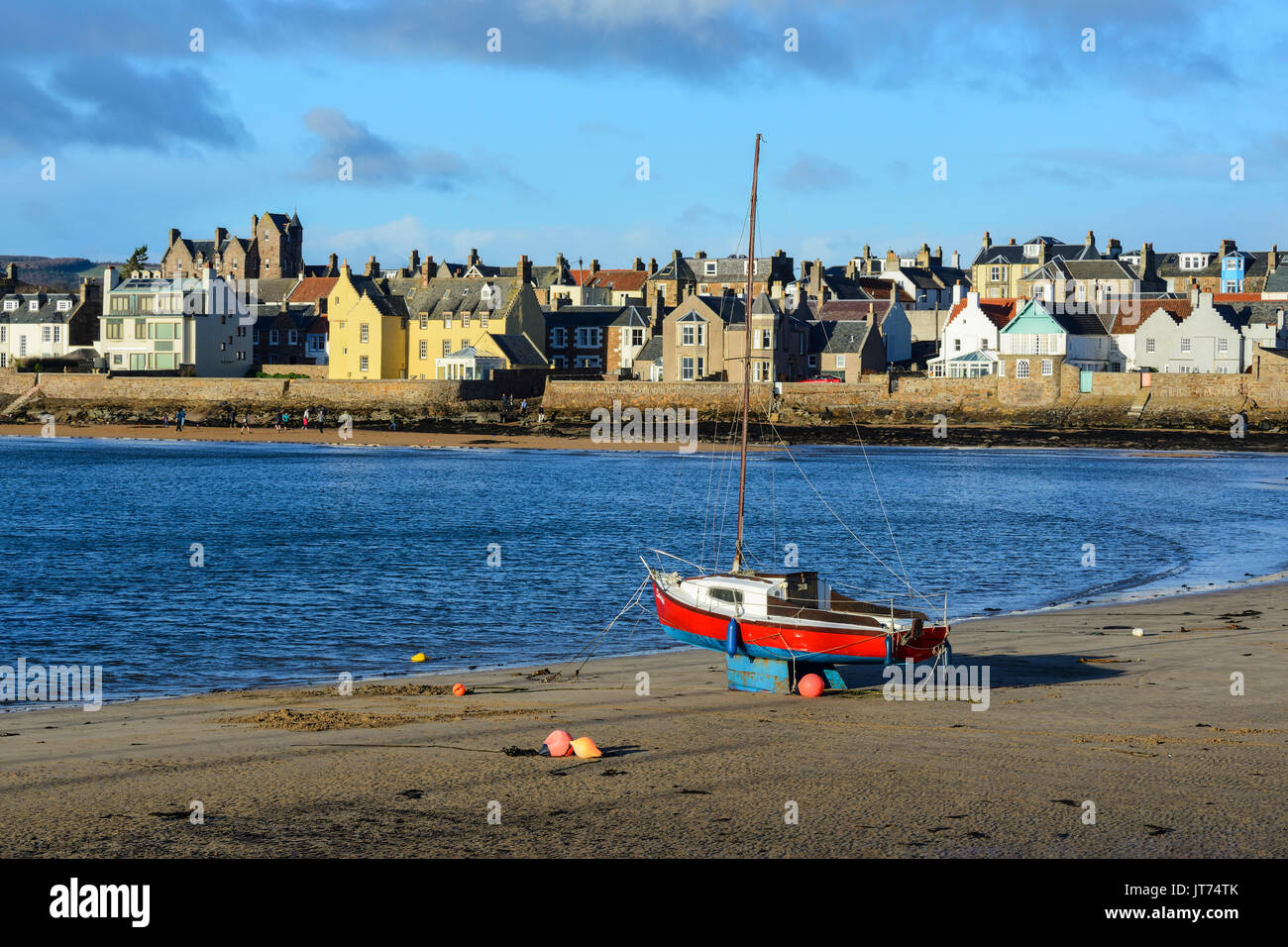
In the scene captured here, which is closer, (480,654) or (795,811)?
(795,811)

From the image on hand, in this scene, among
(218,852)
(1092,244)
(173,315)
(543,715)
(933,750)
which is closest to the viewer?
(218,852)

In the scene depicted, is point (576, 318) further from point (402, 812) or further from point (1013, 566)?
point (402, 812)

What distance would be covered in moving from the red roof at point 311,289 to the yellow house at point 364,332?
56.6 feet

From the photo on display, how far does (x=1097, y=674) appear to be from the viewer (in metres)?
17.3

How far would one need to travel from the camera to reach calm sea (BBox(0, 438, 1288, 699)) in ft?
73.9

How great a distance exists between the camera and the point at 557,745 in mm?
12672

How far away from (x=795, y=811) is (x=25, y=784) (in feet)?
21.7

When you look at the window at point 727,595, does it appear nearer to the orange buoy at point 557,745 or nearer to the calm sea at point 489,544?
the calm sea at point 489,544

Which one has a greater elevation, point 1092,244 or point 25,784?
point 1092,244

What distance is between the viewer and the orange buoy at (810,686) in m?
16.4

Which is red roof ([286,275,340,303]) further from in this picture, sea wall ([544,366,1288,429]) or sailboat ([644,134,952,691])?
sailboat ([644,134,952,691])

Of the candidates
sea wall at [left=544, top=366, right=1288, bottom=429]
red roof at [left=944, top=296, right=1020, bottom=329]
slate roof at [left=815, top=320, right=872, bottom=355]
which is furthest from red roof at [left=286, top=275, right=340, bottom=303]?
red roof at [left=944, top=296, right=1020, bottom=329]

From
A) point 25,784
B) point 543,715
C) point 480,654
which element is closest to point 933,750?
point 543,715
